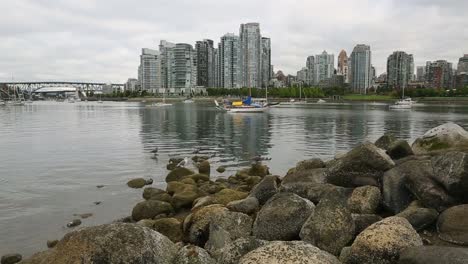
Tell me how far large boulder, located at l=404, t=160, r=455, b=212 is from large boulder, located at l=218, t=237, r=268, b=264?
4.58m

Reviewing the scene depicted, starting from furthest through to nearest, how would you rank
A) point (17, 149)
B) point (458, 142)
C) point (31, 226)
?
point (17, 149)
point (31, 226)
point (458, 142)

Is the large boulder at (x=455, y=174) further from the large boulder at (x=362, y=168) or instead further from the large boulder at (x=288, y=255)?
the large boulder at (x=288, y=255)

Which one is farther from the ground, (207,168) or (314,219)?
(314,219)

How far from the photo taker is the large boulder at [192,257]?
769cm

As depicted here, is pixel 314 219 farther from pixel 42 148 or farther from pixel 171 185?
pixel 42 148

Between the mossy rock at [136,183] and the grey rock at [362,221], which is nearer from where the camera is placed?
the grey rock at [362,221]

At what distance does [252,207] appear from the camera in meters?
12.1

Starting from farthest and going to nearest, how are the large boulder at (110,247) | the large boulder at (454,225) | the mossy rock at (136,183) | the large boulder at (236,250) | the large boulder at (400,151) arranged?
1. the mossy rock at (136,183)
2. the large boulder at (400,151)
3. the large boulder at (454,225)
4. the large boulder at (236,250)
5. the large boulder at (110,247)

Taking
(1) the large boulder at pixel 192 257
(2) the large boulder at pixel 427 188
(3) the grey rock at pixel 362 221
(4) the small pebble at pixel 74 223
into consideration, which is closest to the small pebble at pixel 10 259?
(4) the small pebble at pixel 74 223

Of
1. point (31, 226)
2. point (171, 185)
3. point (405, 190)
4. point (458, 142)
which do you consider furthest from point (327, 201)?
point (31, 226)

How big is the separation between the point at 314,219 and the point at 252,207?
346cm

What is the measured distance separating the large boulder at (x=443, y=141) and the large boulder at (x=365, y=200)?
486cm

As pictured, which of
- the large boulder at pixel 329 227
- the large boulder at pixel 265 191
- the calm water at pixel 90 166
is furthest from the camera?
the calm water at pixel 90 166

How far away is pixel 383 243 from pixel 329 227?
4.19 feet
